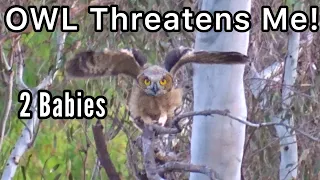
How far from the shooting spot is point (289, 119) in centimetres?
226

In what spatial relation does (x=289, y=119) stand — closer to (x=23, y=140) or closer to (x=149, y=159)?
(x=23, y=140)

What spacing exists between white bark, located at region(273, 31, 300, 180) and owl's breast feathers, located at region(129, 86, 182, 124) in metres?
1.24

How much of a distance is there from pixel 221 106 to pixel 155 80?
59cm

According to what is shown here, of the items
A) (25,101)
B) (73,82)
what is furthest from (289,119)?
(25,101)

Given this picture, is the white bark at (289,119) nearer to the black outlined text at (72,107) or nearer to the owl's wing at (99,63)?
the black outlined text at (72,107)

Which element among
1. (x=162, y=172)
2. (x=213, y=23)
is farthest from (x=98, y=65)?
(x=213, y=23)

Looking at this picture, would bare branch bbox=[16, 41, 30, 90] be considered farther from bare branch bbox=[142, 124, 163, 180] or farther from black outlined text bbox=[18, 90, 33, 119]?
bare branch bbox=[142, 124, 163, 180]

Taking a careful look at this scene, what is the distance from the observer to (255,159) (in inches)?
95.6

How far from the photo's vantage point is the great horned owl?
2.97 feet

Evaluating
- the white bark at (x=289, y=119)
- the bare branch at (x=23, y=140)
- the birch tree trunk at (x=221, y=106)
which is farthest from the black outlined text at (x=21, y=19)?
the white bark at (x=289, y=119)

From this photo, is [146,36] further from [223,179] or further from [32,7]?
[223,179]

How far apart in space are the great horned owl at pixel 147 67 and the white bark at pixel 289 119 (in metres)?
1.27

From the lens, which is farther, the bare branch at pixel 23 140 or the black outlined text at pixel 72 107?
the bare branch at pixel 23 140

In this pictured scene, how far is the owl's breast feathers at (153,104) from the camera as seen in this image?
1006mm
